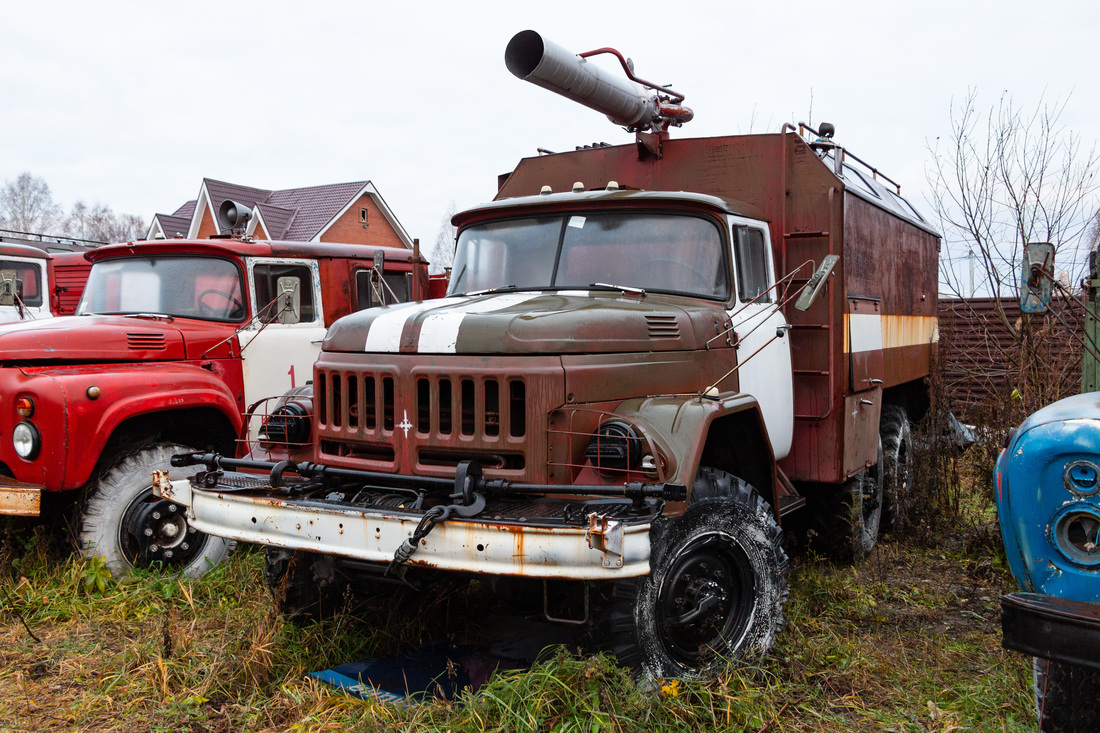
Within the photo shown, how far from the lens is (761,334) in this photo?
4965mm

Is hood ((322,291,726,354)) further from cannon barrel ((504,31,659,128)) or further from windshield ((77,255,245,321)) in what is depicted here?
windshield ((77,255,245,321))

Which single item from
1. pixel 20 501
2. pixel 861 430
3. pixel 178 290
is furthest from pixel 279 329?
pixel 861 430

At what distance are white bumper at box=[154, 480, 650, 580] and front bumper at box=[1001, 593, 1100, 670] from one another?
1.18 metres

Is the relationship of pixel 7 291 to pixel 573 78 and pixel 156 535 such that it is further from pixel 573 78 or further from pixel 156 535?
pixel 573 78

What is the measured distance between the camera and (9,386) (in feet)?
17.1

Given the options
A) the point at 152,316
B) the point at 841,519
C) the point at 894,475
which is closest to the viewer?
the point at 841,519

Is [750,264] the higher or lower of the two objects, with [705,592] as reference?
higher

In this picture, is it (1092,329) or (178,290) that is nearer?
(1092,329)

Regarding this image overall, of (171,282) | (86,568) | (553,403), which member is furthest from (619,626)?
(171,282)

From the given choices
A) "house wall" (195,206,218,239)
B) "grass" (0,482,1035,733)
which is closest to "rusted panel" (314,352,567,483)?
"grass" (0,482,1035,733)

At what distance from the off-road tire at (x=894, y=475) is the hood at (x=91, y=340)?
5523mm

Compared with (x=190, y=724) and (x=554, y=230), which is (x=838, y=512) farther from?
(x=190, y=724)

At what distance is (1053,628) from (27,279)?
35.2ft

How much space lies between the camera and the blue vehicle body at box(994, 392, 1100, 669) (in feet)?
8.16
